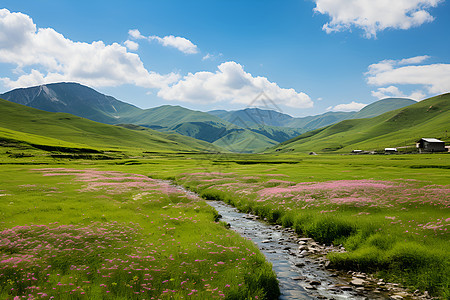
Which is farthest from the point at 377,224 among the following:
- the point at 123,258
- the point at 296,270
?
the point at 123,258

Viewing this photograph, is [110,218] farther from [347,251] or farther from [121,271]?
[347,251]

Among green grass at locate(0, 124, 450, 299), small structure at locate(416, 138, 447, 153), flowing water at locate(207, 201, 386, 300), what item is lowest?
flowing water at locate(207, 201, 386, 300)

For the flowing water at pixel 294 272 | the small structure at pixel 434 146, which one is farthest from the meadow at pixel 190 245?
the small structure at pixel 434 146

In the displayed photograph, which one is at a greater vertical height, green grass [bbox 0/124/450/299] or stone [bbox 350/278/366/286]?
green grass [bbox 0/124/450/299]

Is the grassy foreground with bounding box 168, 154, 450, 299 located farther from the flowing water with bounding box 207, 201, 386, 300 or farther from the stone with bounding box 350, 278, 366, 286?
the flowing water with bounding box 207, 201, 386, 300

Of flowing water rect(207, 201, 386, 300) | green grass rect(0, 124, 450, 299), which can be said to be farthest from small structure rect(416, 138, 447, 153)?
flowing water rect(207, 201, 386, 300)

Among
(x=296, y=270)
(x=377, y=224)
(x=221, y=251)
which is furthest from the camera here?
(x=377, y=224)

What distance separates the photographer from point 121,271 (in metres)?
11.0

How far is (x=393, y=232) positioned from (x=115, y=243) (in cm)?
1748

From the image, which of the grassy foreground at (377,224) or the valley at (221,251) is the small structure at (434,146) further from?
the valley at (221,251)

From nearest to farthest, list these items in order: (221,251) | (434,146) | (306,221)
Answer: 1. (221,251)
2. (306,221)
3. (434,146)

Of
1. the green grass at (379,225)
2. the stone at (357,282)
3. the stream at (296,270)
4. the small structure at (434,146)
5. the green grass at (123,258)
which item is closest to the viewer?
the green grass at (123,258)

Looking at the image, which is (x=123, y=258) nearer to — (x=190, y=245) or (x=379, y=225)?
(x=190, y=245)

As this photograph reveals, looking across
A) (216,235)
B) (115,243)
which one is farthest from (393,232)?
(115,243)
